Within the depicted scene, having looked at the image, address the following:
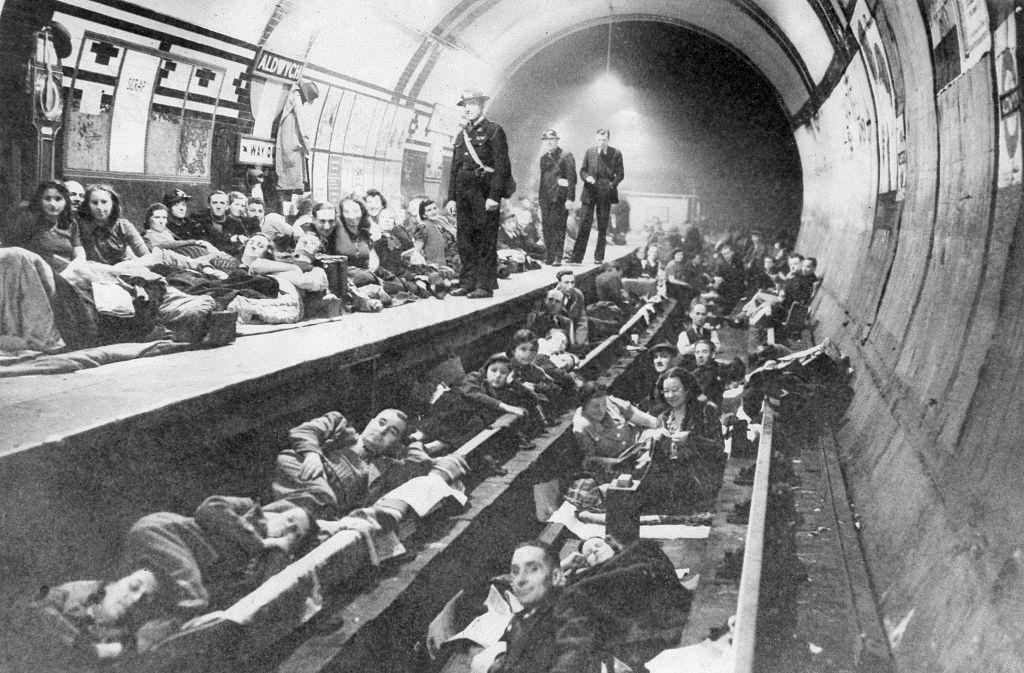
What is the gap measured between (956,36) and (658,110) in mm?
5129

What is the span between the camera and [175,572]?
12.0ft

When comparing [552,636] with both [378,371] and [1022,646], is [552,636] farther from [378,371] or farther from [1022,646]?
[378,371]

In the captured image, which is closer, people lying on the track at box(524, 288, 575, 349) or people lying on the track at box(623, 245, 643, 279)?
people lying on the track at box(524, 288, 575, 349)

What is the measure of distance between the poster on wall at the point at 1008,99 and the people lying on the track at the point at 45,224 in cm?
393

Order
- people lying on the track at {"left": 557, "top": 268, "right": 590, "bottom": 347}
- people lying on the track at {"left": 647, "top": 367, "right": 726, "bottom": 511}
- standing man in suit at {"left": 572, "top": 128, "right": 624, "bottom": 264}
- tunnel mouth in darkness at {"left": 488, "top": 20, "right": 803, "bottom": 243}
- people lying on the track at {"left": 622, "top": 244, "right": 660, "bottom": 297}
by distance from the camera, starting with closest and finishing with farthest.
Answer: people lying on the track at {"left": 647, "top": 367, "right": 726, "bottom": 511} → tunnel mouth in darkness at {"left": 488, "top": 20, "right": 803, "bottom": 243} → standing man in suit at {"left": 572, "top": 128, "right": 624, "bottom": 264} → people lying on the track at {"left": 557, "top": 268, "right": 590, "bottom": 347} → people lying on the track at {"left": 622, "top": 244, "right": 660, "bottom": 297}

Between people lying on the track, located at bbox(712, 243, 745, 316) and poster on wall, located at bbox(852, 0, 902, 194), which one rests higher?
poster on wall, located at bbox(852, 0, 902, 194)

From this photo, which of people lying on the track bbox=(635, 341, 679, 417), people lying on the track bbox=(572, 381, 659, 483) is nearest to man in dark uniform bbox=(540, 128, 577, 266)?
people lying on the track bbox=(635, 341, 679, 417)

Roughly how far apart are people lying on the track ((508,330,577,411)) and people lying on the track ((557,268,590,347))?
112cm

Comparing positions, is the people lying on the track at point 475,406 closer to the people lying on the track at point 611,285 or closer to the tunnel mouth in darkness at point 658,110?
the tunnel mouth in darkness at point 658,110

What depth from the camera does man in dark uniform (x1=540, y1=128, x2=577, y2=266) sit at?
834cm

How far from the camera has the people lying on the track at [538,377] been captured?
24.0ft

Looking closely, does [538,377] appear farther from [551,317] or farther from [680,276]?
[680,276]

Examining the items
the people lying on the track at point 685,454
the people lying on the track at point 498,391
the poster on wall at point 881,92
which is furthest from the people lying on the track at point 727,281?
the people lying on the track at point 685,454

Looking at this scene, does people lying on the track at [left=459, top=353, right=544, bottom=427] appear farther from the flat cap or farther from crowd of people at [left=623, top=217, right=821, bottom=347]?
crowd of people at [left=623, top=217, right=821, bottom=347]
